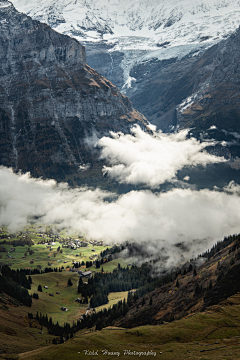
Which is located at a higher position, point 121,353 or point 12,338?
point 121,353

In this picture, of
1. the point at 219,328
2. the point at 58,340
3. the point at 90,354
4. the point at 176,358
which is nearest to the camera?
the point at 176,358

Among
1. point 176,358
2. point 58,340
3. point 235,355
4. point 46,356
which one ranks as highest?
point 235,355

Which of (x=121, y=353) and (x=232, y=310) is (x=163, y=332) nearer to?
(x=121, y=353)

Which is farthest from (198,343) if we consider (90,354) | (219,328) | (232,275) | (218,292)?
(232,275)

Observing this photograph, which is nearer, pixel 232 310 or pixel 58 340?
pixel 232 310

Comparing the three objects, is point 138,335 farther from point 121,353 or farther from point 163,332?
point 121,353

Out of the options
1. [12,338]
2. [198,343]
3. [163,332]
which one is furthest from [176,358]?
[12,338]

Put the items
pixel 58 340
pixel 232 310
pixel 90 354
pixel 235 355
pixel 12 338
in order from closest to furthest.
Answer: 1. pixel 235 355
2. pixel 90 354
3. pixel 232 310
4. pixel 12 338
5. pixel 58 340
